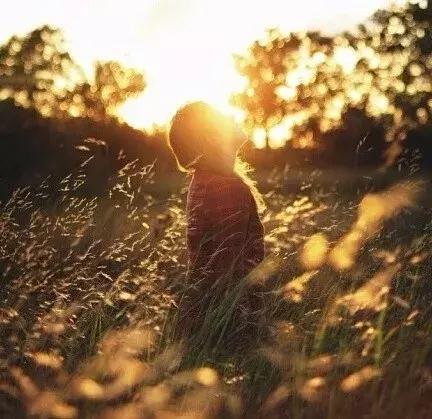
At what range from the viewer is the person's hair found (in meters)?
3.80

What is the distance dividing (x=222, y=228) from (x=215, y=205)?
0.13 metres

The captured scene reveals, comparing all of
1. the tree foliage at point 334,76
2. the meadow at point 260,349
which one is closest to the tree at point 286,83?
the tree foliage at point 334,76

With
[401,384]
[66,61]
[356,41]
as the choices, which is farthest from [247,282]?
[66,61]

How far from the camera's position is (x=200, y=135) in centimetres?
387

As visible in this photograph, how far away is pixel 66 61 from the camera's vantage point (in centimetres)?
5128

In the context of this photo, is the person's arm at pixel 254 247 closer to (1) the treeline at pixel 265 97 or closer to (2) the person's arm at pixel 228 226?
(2) the person's arm at pixel 228 226

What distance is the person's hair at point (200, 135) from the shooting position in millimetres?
3805

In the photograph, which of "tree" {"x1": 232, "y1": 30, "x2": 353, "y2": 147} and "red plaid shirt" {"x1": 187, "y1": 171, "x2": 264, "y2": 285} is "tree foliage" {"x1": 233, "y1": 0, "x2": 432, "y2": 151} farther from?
"red plaid shirt" {"x1": 187, "y1": 171, "x2": 264, "y2": 285}

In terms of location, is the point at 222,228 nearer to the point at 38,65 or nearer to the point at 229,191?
the point at 229,191

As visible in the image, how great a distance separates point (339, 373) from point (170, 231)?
6.70ft

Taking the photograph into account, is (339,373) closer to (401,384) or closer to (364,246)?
(401,384)

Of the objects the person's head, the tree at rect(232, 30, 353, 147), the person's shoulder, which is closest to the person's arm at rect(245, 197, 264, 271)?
the person's shoulder

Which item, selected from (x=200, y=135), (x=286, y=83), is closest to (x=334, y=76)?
(x=286, y=83)

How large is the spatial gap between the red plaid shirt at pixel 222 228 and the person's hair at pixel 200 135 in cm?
9
